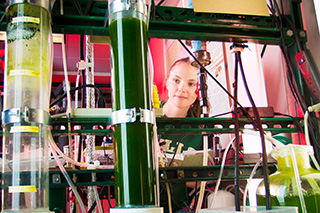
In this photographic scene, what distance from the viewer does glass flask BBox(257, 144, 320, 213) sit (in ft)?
1.97

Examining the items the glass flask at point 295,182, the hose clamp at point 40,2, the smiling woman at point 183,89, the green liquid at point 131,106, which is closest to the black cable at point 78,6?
the hose clamp at point 40,2

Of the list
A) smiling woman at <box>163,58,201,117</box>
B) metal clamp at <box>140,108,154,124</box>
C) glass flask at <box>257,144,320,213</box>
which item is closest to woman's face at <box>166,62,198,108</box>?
smiling woman at <box>163,58,201,117</box>

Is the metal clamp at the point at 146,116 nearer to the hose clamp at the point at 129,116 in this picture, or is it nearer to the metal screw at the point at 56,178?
the hose clamp at the point at 129,116

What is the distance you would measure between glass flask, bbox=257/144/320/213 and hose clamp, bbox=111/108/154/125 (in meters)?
0.31

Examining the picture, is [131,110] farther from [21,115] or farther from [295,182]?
[295,182]

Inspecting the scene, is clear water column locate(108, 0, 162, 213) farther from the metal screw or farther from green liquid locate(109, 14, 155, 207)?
the metal screw

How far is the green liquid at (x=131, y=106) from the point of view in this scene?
0.52 m

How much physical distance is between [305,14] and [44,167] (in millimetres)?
983

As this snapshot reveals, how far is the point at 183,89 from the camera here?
9.57 ft

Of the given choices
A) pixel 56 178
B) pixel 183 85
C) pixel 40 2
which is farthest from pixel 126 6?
pixel 183 85

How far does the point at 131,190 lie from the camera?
1.69 ft

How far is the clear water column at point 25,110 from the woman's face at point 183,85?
2.32 metres

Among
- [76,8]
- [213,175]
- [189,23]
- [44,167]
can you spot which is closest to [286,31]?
[189,23]

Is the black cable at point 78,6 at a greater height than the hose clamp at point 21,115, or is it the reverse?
the black cable at point 78,6
